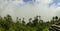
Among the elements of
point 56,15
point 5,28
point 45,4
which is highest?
point 45,4

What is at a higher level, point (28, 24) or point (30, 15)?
point (30, 15)

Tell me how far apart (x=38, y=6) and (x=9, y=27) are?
423 mm

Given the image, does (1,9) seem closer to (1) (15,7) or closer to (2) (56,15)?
(1) (15,7)

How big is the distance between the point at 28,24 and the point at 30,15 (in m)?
0.11

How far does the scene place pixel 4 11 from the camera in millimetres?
1977

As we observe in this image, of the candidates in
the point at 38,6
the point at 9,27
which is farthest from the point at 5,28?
the point at 38,6

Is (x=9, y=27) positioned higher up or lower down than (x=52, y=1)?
lower down

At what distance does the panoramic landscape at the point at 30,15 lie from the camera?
1920 millimetres

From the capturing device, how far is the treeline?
1.92 m

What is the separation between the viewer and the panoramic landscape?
1.92 metres

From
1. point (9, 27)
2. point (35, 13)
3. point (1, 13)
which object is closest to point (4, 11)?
point (1, 13)

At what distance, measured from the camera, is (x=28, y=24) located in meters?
1.92

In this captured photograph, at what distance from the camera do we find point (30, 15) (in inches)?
76.8

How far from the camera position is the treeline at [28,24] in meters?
1.92
